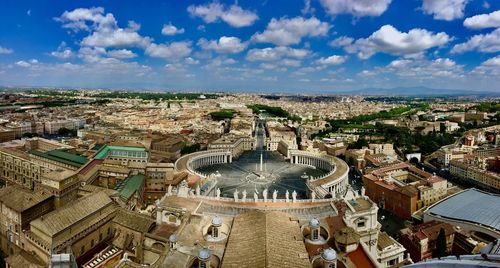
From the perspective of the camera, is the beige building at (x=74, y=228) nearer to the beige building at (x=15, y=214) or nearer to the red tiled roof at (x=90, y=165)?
the beige building at (x=15, y=214)

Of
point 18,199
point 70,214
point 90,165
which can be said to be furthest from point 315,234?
point 90,165

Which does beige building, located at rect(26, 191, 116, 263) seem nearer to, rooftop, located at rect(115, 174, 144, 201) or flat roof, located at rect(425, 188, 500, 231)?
rooftop, located at rect(115, 174, 144, 201)

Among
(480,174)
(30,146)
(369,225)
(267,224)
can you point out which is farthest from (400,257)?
(30,146)

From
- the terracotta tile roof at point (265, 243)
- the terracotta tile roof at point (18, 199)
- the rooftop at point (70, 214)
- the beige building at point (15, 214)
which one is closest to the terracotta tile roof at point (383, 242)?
the terracotta tile roof at point (265, 243)

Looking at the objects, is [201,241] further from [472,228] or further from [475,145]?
[475,145]

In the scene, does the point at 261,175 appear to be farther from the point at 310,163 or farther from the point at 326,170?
the point at 310,163

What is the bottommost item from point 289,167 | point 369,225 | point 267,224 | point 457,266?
point 289,167

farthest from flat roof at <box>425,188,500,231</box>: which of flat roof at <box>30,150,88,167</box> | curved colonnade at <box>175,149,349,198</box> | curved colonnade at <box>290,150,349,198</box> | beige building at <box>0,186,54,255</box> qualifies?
flat roof at <box>30,150,88,167</box>

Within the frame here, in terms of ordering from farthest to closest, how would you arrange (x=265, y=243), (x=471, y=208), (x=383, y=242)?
(x=471, y=208) → (x=383, y=242) → (x=265, y=243)
